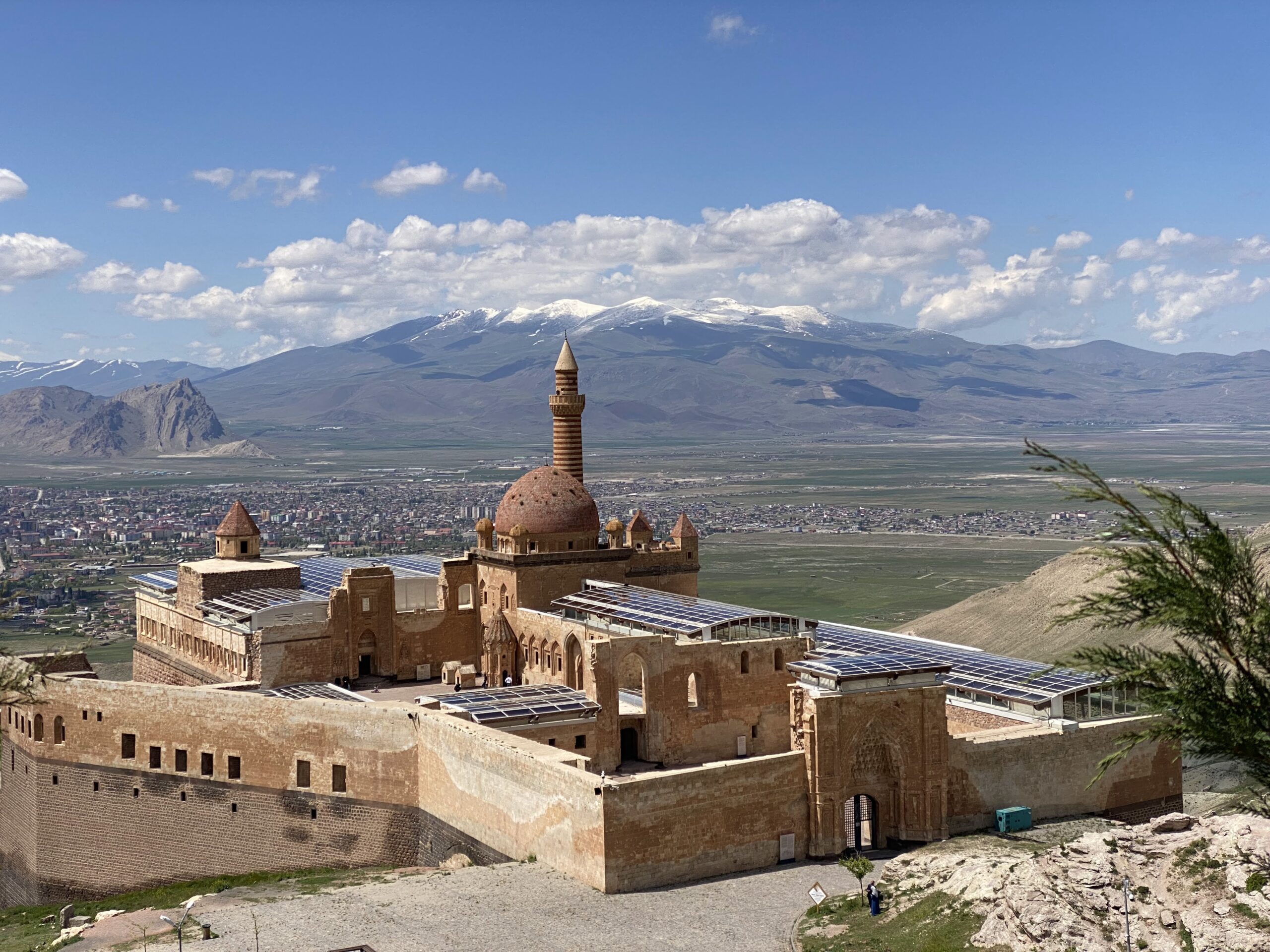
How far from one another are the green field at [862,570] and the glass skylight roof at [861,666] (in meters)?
60.9

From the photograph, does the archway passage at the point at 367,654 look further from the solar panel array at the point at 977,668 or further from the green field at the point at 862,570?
the green field at the point at 862,570

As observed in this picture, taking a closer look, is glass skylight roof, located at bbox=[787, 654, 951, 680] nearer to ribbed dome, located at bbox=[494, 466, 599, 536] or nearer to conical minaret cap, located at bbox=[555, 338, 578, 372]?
ribbed dome, located at bbox=[494, 466, 599, 536]

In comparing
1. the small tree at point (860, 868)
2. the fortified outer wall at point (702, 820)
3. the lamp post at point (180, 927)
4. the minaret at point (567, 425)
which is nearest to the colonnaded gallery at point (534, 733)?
the fortified outer wall at point (702, 820)

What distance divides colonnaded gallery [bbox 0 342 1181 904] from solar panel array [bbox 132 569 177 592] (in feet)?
9.03

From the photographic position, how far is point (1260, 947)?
2141 centimetres

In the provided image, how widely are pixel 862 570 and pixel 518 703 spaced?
102977mm

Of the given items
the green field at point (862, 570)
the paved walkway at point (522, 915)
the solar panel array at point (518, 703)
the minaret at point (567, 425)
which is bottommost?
the green field at point (862, 570)

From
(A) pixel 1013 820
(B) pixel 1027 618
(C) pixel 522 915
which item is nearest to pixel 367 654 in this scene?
(C) pixel 522 915

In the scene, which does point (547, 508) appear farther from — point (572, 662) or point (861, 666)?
point (861, 666)

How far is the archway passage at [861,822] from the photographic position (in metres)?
35.1

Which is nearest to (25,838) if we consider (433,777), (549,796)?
(433,777)

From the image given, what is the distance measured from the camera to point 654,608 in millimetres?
44219

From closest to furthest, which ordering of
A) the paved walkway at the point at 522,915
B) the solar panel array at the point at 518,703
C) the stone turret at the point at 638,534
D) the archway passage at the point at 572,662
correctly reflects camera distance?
1. the paved walkway at the point at 522,915
2. the solar panel array at the point at 518,703
3. the archway passage at the point at 572,662
4. the stone turret at the point at 638,534

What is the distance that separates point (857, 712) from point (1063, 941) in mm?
11211
